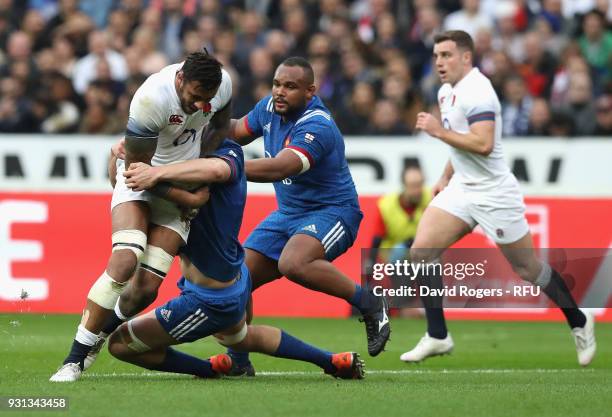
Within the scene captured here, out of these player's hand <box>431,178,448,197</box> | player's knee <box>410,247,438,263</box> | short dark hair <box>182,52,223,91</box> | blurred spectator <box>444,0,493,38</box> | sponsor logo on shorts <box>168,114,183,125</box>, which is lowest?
player's knee <box>410,247,438,263</box>

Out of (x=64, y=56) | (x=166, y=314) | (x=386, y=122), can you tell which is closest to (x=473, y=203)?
(x=166, y=314)

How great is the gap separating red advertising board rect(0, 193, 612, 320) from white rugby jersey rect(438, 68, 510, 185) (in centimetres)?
323

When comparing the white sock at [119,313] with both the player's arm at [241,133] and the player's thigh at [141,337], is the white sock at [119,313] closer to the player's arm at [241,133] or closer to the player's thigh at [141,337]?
the player's thigh at [141,337]

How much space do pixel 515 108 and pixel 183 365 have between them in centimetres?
870

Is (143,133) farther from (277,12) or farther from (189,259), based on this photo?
(277,12)

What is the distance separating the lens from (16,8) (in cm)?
1883

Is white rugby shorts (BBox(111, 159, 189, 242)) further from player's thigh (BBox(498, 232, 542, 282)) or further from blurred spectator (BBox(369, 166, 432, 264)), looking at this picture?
blurred spectator (BBox(369, 166, 432, 264))

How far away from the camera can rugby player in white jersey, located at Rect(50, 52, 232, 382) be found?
24.6ft

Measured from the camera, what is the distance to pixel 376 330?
8812 mm

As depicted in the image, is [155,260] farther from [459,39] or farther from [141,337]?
[459,39]

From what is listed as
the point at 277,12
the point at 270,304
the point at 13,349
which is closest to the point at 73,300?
the point at 270,304

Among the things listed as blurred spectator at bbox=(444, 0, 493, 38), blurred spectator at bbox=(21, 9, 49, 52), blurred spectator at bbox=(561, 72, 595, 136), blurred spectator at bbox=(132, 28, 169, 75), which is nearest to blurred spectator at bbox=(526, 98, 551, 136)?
blurred spectator at bbox=(561, 72, 595, 136)

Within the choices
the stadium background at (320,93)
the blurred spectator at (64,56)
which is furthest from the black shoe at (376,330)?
the blurred spectator at (64,56)

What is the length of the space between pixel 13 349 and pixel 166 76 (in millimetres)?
3400
